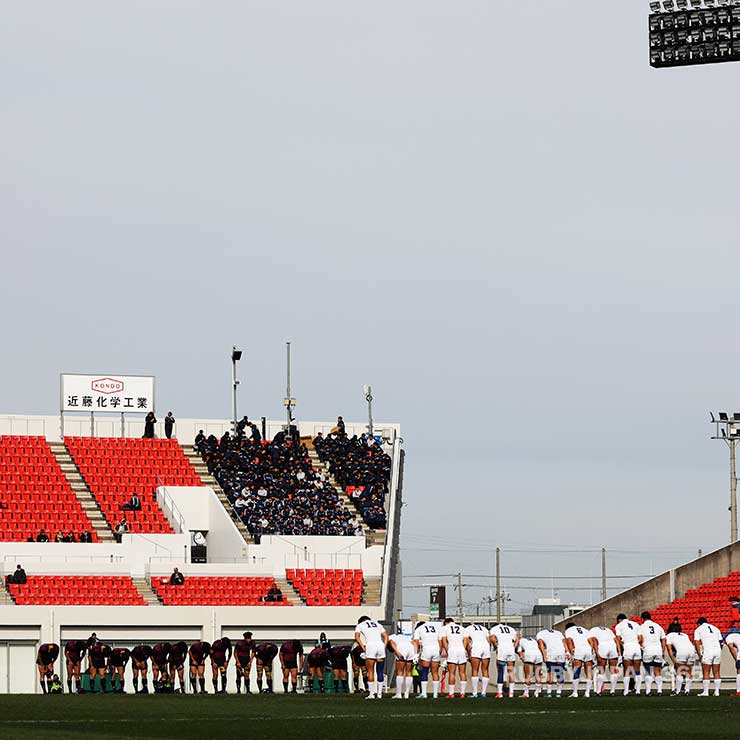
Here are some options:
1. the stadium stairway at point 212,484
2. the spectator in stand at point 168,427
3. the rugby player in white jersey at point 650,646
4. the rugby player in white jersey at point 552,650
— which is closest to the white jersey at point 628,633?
the rugby player in white jersey at point 650,646

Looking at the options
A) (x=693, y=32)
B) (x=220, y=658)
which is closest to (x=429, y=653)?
(x=220, y=658)

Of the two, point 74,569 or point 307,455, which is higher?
point 307,455

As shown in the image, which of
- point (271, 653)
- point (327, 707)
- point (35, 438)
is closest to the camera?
point (327, 707)

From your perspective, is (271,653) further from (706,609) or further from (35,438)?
(35,438)

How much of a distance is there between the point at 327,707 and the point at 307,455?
116 feet

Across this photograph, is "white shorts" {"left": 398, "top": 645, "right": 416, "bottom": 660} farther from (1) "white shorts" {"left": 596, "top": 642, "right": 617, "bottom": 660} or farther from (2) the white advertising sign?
(2) the white advertising sign

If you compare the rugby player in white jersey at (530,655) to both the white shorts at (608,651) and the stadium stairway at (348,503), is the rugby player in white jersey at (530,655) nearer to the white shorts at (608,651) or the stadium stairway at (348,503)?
the white shorts at (608,651)

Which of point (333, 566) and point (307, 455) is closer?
point (333, 566)

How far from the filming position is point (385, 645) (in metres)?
34.7

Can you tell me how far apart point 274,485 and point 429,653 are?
27479mm

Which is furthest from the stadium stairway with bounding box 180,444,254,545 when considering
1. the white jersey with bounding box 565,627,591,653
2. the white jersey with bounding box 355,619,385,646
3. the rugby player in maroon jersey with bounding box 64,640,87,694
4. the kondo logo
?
the white jersey with bounding box 565,627,591,653

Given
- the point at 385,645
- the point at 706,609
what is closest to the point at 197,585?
the point at 706,609

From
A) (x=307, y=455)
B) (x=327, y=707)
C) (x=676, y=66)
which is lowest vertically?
(x=327, y=707)

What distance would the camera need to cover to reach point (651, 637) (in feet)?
115
